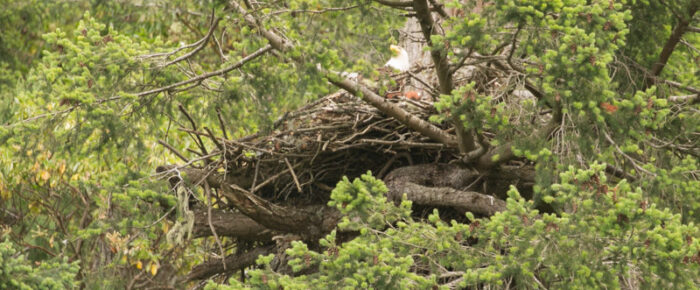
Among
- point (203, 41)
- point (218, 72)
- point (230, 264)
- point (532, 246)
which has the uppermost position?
point (203, 41)

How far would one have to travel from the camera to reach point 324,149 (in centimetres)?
661

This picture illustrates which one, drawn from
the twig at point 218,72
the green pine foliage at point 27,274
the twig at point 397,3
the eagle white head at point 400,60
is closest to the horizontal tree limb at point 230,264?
the green pine foliage at point 27,274

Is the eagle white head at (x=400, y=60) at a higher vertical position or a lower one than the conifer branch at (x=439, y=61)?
lower

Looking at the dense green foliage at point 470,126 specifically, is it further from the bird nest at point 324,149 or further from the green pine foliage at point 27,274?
the bird nest at point 324,149

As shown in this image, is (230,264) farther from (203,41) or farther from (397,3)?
(397,3)

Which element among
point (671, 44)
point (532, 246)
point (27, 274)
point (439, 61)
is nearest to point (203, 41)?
point (439, 61)

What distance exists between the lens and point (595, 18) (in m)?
4.80

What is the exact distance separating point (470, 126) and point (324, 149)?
156 centimetres

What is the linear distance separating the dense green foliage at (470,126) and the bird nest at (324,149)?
0.32m

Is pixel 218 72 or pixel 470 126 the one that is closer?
pixel 470 126

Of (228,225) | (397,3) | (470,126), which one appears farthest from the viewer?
(228,225)

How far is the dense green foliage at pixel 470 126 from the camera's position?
4758mm

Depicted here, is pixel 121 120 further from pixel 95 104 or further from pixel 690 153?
pixel 690 153

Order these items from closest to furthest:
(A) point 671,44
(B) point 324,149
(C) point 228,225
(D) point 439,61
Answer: (D) point 439,61, (A) point 671,44, (B) point 324,149, (C) point 228,225
